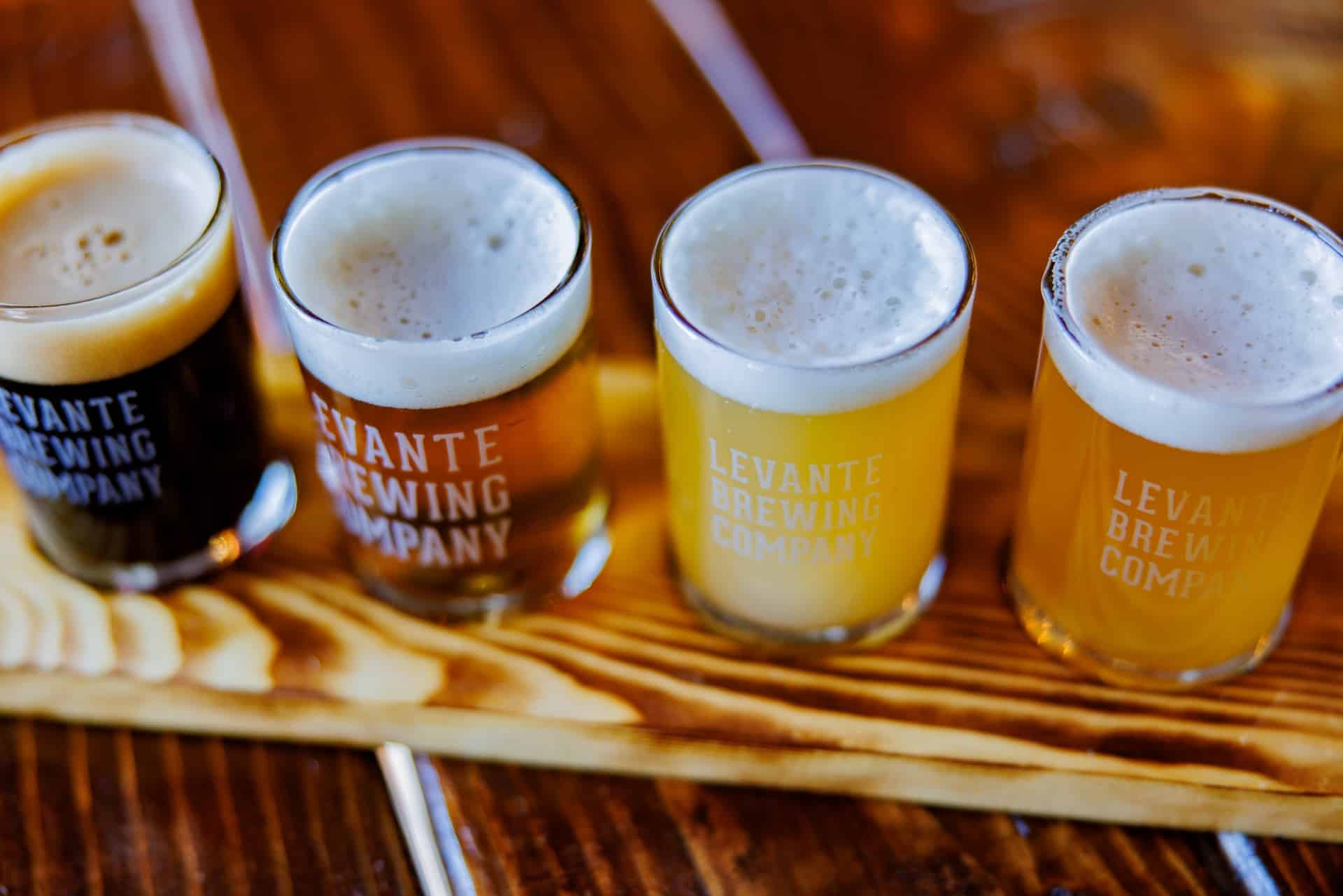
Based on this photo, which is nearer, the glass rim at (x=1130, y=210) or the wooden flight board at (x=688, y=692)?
the glass rim at (x=1130, y=210)

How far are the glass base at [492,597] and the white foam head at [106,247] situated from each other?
21 cm

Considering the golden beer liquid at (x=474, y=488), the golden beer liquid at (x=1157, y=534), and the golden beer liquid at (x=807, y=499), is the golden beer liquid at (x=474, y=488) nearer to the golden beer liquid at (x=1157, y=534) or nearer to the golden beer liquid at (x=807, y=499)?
the golden beer liquid at (x=807, y=499)

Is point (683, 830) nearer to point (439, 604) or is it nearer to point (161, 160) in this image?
point (439, 604)

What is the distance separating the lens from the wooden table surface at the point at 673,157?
32.1 inches

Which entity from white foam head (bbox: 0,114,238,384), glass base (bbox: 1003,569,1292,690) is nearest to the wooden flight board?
glass base (bbox: 1003,569,1292,690)

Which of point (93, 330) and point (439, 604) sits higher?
point (93, 330)

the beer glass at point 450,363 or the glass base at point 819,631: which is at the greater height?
the beer glass at point 450,363

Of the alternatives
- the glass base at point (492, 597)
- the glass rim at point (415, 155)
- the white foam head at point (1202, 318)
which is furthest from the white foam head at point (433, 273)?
the white foam head at point (1202, 318)

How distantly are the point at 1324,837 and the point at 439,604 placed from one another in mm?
564

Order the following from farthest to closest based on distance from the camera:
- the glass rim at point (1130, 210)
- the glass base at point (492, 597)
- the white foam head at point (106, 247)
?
1. the glass base at point (492, 597)
2. the white foam head at point (106, 247)
3. the glass rim at point (1130, 210)

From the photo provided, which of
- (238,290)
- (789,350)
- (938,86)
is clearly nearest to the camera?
(789,350)

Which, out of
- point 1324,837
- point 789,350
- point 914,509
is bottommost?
point 1324,837

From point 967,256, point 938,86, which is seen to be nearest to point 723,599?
point 967,256

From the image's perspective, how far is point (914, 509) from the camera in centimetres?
84
